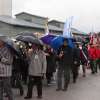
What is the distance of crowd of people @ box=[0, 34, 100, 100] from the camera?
8.92 metres

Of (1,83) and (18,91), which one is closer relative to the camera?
(1,83)

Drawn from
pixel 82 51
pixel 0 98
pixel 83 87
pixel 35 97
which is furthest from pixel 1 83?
pixel 82 51

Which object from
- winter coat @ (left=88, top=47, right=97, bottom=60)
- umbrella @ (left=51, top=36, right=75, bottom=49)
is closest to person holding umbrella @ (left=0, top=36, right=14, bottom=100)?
umbrella @ (left=51, top=36, right=75, bottom=49)

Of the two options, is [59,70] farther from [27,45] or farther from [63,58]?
[27,45]

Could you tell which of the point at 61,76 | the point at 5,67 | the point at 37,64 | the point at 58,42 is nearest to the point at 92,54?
the point at 58,42

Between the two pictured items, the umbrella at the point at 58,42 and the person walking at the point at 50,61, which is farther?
the person walking at the point at 50,61

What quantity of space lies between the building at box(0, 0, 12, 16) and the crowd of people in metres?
33.2

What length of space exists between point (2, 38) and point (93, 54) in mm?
10917

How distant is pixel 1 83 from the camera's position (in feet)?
29.3

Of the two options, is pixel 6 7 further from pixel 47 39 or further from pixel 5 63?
pixel 5 63

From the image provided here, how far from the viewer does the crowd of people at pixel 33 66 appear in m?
8.92

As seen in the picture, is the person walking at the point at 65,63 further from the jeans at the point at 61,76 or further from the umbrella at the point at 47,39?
the umbrella at the point at 47,39

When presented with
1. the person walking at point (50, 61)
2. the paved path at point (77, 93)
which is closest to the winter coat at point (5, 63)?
the paved path at point (77, 93)

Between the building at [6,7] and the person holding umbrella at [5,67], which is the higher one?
the building at [6,7]
